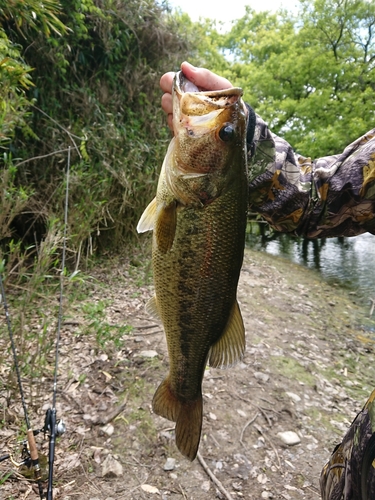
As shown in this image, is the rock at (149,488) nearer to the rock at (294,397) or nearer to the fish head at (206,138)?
the rock at (294,397)

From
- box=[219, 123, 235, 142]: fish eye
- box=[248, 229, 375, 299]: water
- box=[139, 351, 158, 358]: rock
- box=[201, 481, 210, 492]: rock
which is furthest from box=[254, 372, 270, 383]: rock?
box=[248, 229, 375, 299]: water

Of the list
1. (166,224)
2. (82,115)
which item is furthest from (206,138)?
(82,115)

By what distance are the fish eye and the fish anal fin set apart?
123cm

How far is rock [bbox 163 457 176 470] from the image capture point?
281cm

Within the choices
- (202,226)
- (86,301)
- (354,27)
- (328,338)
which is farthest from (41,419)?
(354,27)

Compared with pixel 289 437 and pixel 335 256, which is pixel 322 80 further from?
pixel 289 437

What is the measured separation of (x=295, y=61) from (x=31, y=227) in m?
15.5

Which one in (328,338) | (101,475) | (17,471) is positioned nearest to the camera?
(17,471)

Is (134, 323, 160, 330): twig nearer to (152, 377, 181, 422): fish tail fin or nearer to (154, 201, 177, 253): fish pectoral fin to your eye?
(152, 377, 181, 422): fish tail fin

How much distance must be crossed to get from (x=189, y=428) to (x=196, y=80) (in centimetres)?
158

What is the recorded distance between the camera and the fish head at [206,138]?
145cm

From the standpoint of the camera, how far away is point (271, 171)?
1.99 meters

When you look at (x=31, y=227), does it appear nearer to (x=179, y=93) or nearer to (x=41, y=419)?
(x=41, y=419)

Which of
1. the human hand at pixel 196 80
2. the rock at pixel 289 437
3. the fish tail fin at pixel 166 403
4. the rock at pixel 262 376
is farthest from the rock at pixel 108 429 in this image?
the human hand at pixel 196 80
